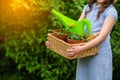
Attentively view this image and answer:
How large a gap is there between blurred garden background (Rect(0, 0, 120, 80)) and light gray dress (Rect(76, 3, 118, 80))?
49.4 inches

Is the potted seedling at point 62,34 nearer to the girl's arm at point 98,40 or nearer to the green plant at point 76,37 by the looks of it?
the green plant at point 76,37

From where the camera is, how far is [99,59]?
3354mm

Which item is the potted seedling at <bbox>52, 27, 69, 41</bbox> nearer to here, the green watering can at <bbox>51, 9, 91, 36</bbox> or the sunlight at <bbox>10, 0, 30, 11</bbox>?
the green watering can at <bbox>51, 9, 91, 36</bbox>

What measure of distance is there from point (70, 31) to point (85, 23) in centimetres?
15

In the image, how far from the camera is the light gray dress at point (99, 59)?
3307 millimetres

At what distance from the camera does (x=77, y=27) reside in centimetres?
326

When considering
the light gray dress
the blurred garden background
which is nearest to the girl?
the light gray dress

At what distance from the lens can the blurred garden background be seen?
4684mm

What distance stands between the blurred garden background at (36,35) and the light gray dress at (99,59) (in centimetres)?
126

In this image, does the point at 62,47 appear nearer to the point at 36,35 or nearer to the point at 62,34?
the point at 62,34

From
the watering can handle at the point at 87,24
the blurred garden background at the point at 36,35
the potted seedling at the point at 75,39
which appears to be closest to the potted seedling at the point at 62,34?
the potted seedling at the point at 75,39

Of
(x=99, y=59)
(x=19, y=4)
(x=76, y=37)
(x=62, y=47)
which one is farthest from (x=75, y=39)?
(x=19, y=4)

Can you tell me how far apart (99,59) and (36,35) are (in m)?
1.63

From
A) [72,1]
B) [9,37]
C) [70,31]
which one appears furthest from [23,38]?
[70,31]
